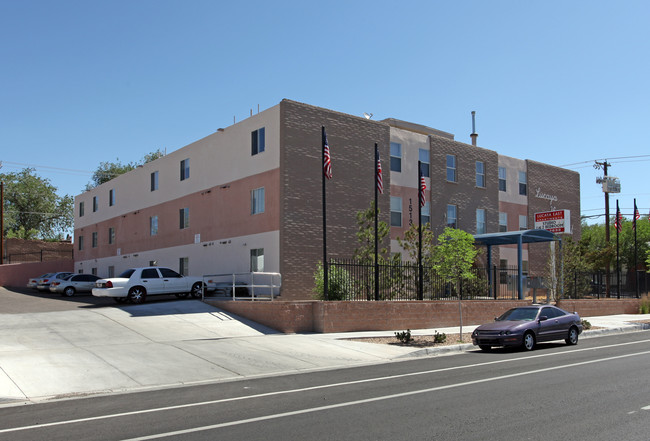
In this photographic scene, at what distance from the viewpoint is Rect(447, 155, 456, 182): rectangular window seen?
33750mm

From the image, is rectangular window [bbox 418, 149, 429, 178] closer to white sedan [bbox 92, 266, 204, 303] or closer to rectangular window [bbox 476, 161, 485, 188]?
rectangular window [bbox 476, 161, 485, 188]

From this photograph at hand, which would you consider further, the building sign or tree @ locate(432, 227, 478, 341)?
the building sign

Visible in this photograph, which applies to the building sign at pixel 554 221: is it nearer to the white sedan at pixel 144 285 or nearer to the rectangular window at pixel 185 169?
the white sedan at pixel 144 285

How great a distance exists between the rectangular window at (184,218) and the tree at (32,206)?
4439 cm

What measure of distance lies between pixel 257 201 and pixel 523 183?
19538 mm

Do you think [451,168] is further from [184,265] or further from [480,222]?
[184,265]

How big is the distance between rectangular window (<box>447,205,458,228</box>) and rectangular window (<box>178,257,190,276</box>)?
14.6 meters

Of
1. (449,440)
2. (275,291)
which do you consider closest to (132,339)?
(275,291)

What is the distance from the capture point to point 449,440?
679cm

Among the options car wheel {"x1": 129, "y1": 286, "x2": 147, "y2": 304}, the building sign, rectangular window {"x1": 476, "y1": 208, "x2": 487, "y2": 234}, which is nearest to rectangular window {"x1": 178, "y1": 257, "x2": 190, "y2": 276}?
car wheel {"x1": 129, "y1": 286, "x2": 147, "y2": 304}

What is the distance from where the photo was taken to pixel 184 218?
3325cm

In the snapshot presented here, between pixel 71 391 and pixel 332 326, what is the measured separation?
10.2 m

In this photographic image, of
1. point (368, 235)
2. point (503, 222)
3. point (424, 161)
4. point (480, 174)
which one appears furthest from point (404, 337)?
point (503, 222)

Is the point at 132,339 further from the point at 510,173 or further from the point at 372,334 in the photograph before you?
the point at 510,173
